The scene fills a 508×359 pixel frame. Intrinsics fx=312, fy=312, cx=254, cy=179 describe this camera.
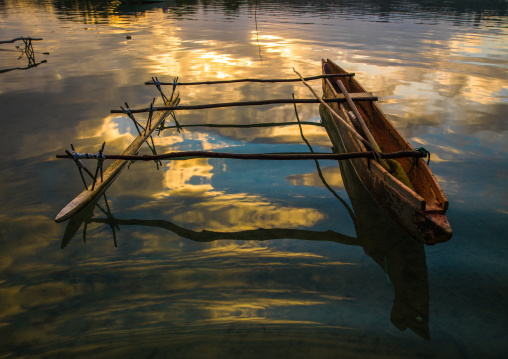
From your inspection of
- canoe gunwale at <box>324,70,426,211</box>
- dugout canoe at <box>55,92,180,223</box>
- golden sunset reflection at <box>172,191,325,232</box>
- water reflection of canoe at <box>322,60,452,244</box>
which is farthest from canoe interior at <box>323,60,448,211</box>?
dugout canoe at <box>55,92,180,223</box>

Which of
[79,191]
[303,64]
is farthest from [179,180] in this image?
[303,64]

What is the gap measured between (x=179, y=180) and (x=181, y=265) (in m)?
2.22

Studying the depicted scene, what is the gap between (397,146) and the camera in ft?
18.3

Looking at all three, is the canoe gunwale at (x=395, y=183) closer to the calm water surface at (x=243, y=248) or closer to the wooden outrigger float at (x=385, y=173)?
the wooden outrigger float at (x=385, y=173)

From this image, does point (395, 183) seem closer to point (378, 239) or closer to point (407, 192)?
point (407, 192)

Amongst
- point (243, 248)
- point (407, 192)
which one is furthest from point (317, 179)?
point (243, 248)

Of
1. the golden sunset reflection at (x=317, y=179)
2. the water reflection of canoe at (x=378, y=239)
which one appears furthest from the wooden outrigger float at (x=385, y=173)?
the golden sunset reflection at (x=317, y=179)

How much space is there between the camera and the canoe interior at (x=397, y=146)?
3.79 meters

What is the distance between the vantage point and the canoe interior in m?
3.79

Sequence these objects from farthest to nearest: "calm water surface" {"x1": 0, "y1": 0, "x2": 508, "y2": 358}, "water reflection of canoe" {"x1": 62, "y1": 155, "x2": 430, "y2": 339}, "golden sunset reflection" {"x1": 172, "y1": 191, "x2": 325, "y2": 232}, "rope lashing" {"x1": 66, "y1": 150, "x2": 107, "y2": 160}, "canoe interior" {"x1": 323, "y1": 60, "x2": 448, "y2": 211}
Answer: "rope lashing" {"x1": 66, "y1": 150, "x2": 107, "y2": 160} → "golden sunset reflection" {"x1": 172, "y1": 191, "x2": 325, "y2": 232} → "canoe interior" {"x1": 323, "y1": 60, "x2": 448, "y2": 211} → "water reflection of canoe" {"x1": 62, "y1": 155, "x2": 430, "y2": 339} → "calm water surface" {"x1": 0, "y1": 0, "x2": 508, "y2": 358}

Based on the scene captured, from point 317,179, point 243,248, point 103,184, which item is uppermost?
point 103,184

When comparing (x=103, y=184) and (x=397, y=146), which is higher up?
(x=397, y=146)

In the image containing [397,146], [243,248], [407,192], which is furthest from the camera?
[397,146]

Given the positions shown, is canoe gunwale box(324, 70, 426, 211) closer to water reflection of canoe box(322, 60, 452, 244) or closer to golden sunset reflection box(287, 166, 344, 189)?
water reflection of canoe box(322, 60, 452, 244)
